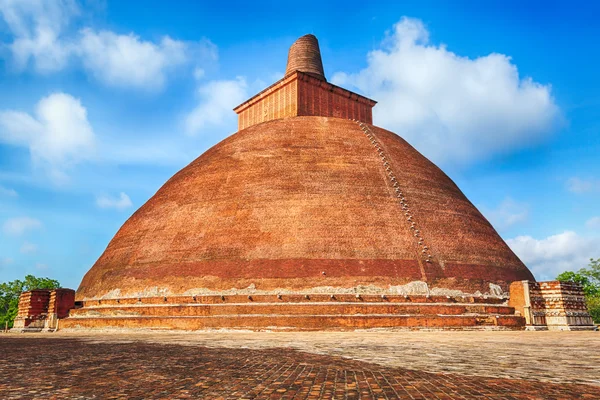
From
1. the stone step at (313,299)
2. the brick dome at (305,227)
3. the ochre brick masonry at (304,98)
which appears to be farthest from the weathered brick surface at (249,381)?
the ochre brick masonry at (304,98)

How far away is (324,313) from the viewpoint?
55.9 feet

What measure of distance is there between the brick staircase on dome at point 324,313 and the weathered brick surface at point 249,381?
9559 millimetres

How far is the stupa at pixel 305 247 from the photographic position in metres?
17.5

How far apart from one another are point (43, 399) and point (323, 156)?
1817 centimetres

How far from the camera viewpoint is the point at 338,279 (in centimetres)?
1761

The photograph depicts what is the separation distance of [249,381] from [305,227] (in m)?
13.5

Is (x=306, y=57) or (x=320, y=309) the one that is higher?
(x=306, y=57)

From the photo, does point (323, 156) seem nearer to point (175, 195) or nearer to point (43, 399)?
point (175, 195)

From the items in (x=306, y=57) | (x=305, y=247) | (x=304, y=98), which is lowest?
(x=305, y=247)

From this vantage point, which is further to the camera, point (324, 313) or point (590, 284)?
point (590, 284)

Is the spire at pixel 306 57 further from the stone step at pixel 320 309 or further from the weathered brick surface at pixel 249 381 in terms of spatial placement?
the weathered brick surface at pixel 249 381

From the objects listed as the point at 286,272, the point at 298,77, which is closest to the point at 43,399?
the point at 286,272

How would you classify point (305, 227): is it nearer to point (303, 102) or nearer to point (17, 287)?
point (303, 102)

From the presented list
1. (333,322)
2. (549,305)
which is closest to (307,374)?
(333,322)
